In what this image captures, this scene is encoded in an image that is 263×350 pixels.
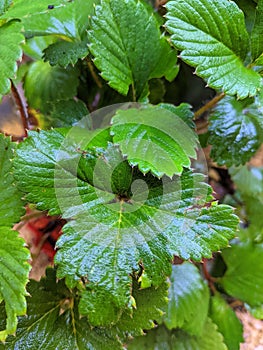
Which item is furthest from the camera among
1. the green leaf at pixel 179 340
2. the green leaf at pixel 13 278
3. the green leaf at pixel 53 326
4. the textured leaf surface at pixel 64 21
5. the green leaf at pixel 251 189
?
the green leaf at pixel 251 189

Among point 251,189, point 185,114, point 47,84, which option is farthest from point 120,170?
point 251,189

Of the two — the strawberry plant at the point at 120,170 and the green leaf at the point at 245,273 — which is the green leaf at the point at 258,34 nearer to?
the strawberry plant at the point at 120,170

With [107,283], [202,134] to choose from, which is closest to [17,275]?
[107,283]

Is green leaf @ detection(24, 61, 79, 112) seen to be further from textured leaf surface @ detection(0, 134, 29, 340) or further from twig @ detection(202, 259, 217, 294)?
twig @ detection(202, 259, 217, 294)

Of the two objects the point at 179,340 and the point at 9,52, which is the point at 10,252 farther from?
the point at 179,340

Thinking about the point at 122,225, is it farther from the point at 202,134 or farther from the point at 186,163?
the point at 202,134

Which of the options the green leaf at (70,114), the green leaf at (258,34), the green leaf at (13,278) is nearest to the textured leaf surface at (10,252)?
the green leaf at (13,278)
